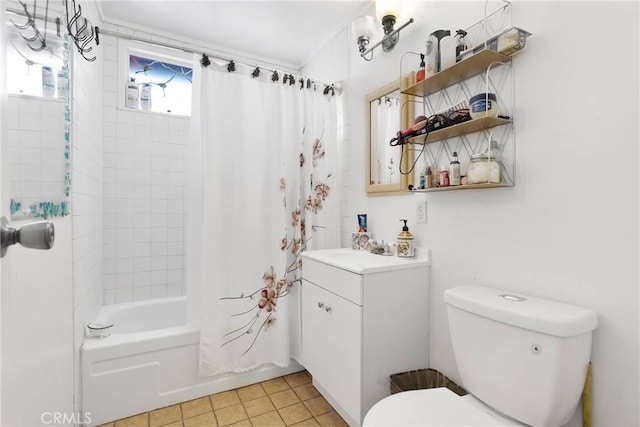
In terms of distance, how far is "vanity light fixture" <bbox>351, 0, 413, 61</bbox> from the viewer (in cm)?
172

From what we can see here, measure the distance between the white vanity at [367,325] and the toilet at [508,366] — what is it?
0.32 meters

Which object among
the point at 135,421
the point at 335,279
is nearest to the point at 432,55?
the point at 335,279

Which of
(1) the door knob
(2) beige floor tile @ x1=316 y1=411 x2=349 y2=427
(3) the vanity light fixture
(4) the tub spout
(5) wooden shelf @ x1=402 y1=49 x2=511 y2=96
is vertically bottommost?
(2) beige floor tile @ x1=316 y1=411 x2=349 y2=427

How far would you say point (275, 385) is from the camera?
6.59 feet

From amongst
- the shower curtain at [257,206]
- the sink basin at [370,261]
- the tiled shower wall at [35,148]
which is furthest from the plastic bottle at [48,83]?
the sink basin at [370,261]

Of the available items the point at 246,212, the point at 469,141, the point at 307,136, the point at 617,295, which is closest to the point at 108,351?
the point at 246,212

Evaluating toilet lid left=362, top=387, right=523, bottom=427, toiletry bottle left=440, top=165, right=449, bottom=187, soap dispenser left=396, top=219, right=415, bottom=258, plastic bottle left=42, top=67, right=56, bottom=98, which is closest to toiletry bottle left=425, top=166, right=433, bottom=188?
toiletry bottle left=440, top=165, right=449, bottom=187

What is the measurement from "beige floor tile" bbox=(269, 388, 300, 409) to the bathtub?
185mm

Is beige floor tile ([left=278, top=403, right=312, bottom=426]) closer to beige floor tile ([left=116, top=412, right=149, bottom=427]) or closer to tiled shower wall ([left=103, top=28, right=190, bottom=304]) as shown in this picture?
beige floor tile ([left=116, top=412, right=149, bottom=427])

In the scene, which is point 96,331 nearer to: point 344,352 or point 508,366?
point 344,352

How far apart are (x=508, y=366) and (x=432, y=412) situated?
0.29 meters

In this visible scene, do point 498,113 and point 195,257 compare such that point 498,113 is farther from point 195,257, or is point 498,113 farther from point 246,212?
point 195,257

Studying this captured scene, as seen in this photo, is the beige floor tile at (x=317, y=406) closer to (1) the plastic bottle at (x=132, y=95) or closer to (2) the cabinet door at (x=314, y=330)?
(2) the cabinet door at (x=314, y=330)

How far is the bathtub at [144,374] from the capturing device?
5.39 feet
